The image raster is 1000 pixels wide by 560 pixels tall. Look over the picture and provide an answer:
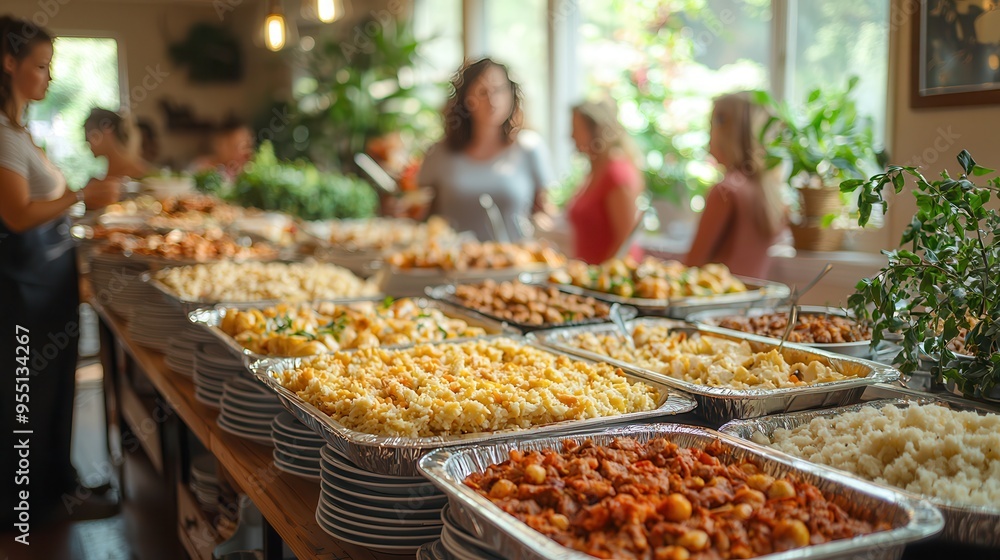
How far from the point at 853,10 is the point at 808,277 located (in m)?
1.18

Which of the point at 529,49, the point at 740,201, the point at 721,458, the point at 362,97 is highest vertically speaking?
the point at 529,49

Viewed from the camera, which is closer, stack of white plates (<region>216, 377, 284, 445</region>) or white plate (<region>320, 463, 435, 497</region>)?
white plate (<region>320, 463, 435, 497</region>)

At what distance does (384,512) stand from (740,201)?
2.25m

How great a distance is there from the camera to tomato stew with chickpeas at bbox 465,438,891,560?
0.88m

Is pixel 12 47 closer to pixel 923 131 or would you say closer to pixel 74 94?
pixel 923 131

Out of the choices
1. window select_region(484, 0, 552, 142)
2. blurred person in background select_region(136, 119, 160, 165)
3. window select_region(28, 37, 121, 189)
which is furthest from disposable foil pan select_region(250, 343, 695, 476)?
window select_region(28, 37, 121, 189)

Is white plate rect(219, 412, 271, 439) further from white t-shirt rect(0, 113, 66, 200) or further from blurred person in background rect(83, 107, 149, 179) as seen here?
blurred person in background rect(83, 107, 149, 179)

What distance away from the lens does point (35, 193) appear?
2.75 m

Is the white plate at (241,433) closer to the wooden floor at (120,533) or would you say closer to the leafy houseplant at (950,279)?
the leafy houseplant at (950,279)

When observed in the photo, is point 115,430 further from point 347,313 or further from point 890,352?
point 890,352

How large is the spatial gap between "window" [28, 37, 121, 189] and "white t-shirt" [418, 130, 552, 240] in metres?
7.48

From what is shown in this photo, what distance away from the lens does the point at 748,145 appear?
10.4 ft

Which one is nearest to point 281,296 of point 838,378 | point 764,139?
point 838,378

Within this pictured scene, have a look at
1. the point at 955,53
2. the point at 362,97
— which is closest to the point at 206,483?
the point at 955,53
